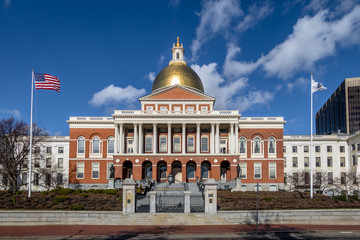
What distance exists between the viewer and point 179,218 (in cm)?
2848

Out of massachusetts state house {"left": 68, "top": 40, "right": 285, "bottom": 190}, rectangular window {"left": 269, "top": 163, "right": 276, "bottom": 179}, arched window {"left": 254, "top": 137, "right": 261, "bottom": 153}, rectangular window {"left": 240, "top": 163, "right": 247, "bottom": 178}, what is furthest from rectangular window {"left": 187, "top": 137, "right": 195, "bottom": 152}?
rectangular window {"left": 269, "top": 163, "right": 276, "bottom": 179}

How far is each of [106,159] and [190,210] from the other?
124 feet

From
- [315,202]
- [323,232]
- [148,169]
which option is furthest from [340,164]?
[323,232]

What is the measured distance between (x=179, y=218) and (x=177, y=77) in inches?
1708

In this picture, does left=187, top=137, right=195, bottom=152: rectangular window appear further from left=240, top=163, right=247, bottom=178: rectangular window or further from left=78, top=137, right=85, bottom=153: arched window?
left=78, top=137, right=85, bottom=153: arched window

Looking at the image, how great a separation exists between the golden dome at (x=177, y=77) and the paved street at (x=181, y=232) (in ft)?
145

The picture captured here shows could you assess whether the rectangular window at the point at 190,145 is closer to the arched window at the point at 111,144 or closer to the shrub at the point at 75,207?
the arched window at the point at 111,144

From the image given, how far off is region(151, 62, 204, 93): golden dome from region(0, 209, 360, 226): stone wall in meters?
42.1

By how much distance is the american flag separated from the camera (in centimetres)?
3816

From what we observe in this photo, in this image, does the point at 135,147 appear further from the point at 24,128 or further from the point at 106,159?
the point at 24,128

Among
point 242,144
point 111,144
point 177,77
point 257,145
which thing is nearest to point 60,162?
point 111,144

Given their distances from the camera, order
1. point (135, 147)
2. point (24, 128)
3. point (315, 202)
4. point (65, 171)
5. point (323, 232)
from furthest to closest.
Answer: point (65, 171) → point (135, 147) → point (24, 128) → point (315, 202) → point (323, 232)

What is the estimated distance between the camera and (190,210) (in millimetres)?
30078

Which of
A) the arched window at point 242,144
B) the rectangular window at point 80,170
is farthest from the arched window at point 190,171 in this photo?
the rectangular window at point 80,170
